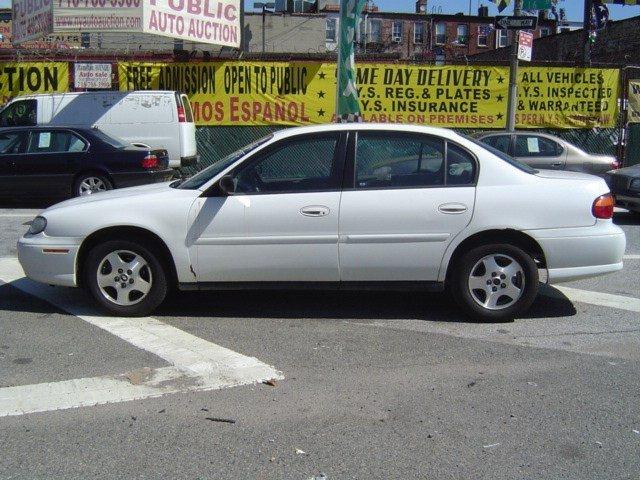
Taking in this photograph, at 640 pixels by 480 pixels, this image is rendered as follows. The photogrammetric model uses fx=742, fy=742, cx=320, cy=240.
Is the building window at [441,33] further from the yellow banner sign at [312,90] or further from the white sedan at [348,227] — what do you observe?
the white sedan at [348,227]

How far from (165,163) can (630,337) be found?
9.28m

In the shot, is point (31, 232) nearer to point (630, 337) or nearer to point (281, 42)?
point (630, 337)

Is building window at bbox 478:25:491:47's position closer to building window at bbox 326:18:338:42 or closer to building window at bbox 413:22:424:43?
building window at bbox 413:22:424:43

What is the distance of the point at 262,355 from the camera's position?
5293mm

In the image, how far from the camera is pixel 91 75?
56.7 ft

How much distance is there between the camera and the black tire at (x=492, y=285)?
597 centimetres

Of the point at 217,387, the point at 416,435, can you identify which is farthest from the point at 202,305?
the point at 416,435

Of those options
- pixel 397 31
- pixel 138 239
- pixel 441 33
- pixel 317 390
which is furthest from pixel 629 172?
pixel 441 33

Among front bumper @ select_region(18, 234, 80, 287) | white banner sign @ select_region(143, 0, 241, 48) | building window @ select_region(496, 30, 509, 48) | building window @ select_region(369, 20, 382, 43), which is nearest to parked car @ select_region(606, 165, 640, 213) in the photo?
front bumper @ select_region(18, 234, 80, 287)

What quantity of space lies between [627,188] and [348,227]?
7585mm

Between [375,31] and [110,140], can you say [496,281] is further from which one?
[375,31]

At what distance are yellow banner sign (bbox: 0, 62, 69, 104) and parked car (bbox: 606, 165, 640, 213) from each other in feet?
40.5

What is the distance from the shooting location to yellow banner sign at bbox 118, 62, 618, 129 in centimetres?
1738

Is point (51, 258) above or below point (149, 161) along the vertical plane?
below
